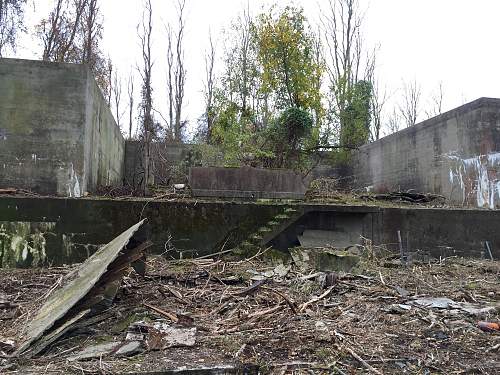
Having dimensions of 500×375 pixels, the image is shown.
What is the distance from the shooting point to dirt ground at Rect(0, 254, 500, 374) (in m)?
3.45

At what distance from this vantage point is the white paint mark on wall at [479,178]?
Answer: 11.6 meters

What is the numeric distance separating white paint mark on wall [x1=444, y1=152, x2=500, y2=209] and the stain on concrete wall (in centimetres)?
1068

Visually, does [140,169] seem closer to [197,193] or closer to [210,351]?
[197,193]

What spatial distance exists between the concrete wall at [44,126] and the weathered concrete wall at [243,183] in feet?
8.35

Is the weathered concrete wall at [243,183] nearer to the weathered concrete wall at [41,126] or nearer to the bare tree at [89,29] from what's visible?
the weathered concrete wall at [41,126]

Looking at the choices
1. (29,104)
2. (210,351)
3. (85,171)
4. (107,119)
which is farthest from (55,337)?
(107,119)

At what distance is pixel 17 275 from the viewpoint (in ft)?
23.0

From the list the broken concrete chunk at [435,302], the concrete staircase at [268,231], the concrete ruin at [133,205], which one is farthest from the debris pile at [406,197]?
the broken concrete chunk at [435,302]

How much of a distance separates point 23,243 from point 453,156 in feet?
37.5

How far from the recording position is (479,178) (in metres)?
12.0

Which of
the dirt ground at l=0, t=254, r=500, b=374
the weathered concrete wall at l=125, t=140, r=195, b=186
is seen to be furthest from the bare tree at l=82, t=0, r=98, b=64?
the dirt ground at l=0, t=254, r=500, b=374

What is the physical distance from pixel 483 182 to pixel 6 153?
461 inches

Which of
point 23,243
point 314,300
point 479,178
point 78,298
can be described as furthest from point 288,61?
point 78,298

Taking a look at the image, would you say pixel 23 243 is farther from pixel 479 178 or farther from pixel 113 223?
pixel 479 178
